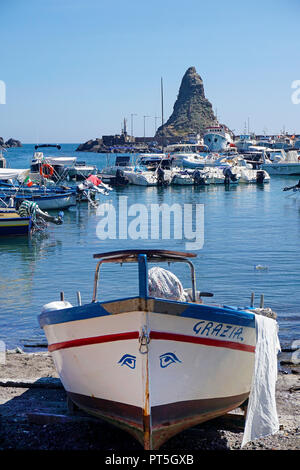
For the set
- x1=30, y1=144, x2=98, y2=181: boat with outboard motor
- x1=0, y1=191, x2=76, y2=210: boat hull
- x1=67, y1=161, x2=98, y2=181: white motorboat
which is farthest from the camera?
x1=67, y1=161, x2=98, y2=181: white motorboat

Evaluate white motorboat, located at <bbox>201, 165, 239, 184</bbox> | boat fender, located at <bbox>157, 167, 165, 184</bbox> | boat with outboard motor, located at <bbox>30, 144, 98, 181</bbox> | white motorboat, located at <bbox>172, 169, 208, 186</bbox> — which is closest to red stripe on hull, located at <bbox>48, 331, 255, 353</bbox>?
boat with outboard motor, located at <bbox>30, 144, 98, 181</bbox>

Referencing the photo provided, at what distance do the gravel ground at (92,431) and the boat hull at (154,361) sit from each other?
0.27m

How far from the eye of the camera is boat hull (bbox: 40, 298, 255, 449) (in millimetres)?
6629

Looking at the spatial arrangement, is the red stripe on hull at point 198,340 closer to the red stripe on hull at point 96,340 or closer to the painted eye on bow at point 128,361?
the red stripe on hull at point 96,340

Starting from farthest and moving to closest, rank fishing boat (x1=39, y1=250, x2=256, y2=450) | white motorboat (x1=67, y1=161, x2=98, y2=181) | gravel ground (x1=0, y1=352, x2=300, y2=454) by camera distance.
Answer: white motorboat (x1=67, y1=161, x2=98, y2=181)
gravel ground (x1=0, y1=352, x2=300, y2=454)
fishing boat (x1=39, y1=250, x2=256, y2=450)

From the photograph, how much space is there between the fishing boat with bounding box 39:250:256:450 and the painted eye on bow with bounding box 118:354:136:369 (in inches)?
0.5

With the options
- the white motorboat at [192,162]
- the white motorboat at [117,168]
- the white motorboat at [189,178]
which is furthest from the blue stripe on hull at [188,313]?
Result: the white motorboat at [192,162]

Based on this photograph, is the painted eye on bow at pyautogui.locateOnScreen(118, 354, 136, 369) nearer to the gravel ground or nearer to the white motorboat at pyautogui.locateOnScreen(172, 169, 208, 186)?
the gravel ground

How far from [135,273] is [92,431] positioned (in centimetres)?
1225

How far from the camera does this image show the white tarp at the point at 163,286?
7754 millimetres

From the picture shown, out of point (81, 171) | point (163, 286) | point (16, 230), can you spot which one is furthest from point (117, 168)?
point (163, 286)

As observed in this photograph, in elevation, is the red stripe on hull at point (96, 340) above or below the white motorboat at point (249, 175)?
below

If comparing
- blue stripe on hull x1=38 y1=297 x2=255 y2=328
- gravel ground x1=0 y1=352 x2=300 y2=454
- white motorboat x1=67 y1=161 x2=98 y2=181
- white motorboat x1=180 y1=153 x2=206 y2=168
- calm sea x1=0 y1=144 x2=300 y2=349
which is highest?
white motorboat x1=180 y1=153 x2=206 y2=168
